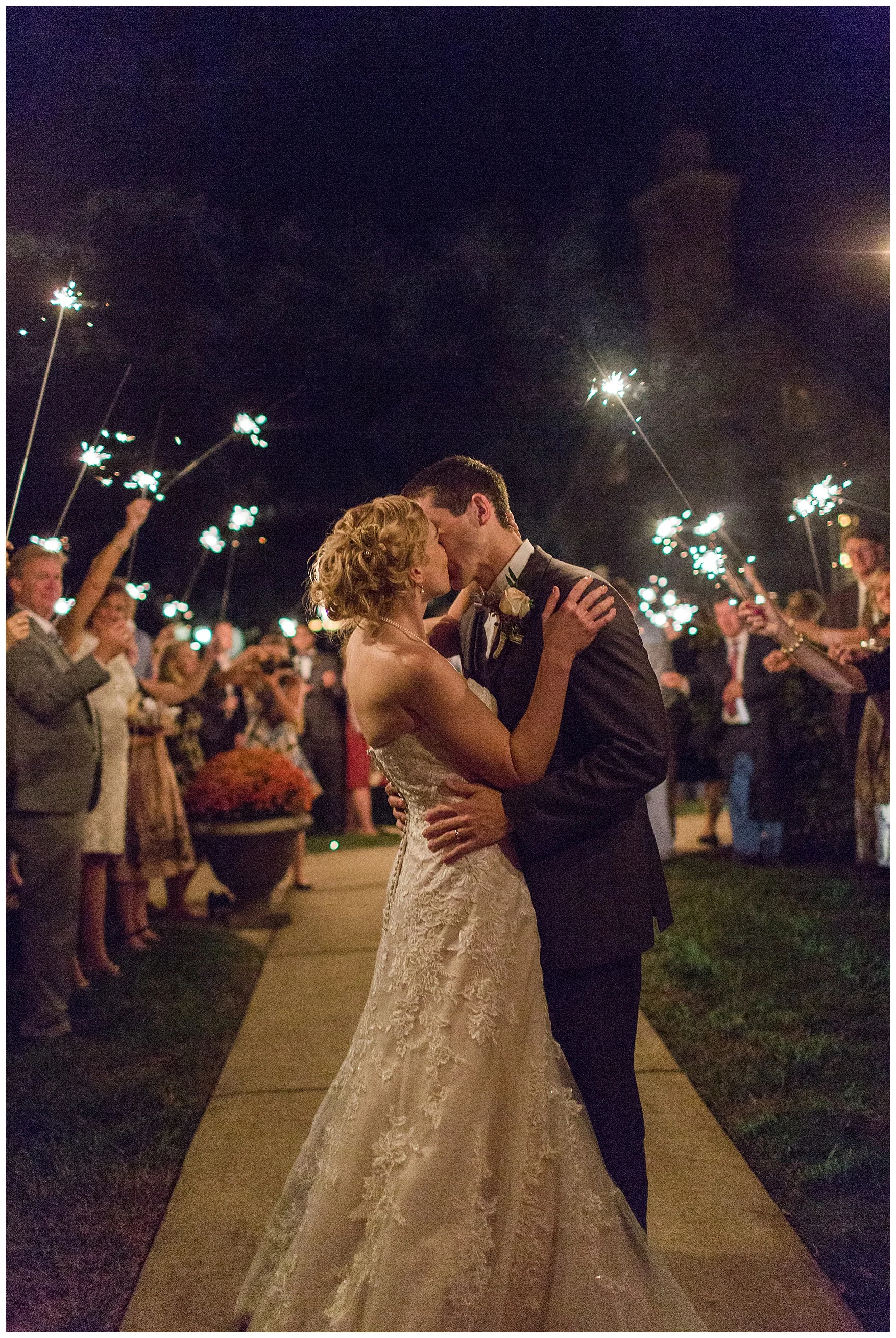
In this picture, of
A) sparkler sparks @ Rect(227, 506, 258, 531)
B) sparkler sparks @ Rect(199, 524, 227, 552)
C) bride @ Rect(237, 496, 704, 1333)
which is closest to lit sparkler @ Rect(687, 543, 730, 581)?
bride @ Rect(237, 496, 704, 1333)

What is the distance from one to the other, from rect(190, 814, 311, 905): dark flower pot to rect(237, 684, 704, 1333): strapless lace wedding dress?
163 inches

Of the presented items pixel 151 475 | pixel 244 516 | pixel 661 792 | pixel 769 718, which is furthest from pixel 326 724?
pixel 151 475

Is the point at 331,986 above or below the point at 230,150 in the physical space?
below

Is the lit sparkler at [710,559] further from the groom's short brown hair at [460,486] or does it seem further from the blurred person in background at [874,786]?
the blurred person in background at [874,786]

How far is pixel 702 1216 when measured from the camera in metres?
2.91

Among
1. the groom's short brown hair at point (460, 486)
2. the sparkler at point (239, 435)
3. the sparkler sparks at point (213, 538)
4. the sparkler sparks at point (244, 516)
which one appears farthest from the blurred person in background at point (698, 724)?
the groom's short brown hair at point (460, 486)

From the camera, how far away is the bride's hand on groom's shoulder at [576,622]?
2275mm

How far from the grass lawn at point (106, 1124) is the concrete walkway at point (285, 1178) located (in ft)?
0.31

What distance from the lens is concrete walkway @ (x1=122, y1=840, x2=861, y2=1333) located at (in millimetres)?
2488

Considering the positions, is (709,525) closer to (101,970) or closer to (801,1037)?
(801,1037)

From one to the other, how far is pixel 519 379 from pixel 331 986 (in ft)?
11.2

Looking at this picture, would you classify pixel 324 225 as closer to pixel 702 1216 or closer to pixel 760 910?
pixel 702 1216

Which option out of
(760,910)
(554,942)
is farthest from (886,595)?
(554,942)

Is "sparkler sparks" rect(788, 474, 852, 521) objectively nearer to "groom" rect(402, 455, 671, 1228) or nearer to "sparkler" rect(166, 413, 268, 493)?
"sparkler" rect(166, 413, 268, 493)
